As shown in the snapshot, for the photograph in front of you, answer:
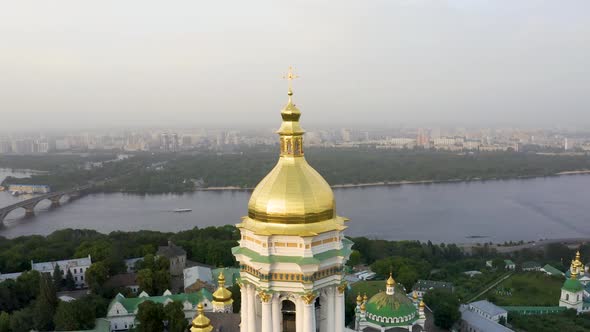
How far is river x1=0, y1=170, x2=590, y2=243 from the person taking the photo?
1362 inches

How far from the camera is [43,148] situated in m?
120

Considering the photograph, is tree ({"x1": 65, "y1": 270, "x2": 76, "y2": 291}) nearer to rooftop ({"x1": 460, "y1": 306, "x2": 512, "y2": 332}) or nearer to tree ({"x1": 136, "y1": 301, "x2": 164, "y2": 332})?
tree ({"x1": 136, "y1": 301, "x2": 164, "y2": 332})

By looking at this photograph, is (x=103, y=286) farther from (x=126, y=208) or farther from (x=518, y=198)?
(x=518, y=198)

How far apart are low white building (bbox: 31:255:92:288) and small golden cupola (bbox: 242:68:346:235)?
59.4ft

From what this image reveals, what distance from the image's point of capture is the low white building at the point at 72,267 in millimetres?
20094

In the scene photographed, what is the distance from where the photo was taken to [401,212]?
136 ft

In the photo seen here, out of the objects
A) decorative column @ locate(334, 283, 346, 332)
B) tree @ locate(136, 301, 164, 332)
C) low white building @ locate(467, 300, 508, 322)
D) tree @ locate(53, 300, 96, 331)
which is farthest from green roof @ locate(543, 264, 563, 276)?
decorative column @ locate(334, 283, 346, 332)

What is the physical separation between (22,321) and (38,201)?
3572 centimetres

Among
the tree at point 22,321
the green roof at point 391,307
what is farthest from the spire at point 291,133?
the tree at point 22,321

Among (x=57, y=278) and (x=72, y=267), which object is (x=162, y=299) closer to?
(x=57, y=278)

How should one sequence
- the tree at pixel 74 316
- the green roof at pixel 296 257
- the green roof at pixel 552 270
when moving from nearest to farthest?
the green roof at pixel 296 257
the tree at pixel 74 316
the green roof at pixel 552 270

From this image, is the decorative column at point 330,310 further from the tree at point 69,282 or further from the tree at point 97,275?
the tree at point 69,282

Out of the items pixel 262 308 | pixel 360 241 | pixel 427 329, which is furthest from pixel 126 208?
pixel 262 308

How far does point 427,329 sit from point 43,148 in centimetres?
12597
